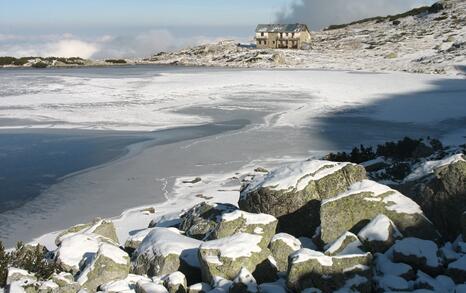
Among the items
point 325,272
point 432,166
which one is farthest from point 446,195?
point 325,272

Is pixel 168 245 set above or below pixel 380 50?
below

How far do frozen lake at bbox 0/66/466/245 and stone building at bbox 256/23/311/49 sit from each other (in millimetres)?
51768

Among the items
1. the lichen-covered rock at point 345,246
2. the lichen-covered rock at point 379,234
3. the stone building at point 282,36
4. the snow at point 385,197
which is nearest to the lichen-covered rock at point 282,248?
the lichen-covered rock at point 345,246

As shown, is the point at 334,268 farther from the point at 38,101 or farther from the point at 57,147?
the point at 38,101

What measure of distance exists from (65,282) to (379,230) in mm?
4267

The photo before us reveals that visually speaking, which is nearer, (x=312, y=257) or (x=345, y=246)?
(x=312, y=257)

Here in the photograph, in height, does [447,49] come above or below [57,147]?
above

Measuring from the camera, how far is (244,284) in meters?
6.30

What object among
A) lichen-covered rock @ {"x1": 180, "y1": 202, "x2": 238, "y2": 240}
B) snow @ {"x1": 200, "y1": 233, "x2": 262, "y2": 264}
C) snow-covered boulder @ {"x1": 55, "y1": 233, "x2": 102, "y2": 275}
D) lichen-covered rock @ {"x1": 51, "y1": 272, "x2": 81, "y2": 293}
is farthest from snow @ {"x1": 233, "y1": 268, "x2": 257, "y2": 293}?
snow-covered boulder @ {"x1": 55, "y1": 233, "x2": 102, "y2": 275}

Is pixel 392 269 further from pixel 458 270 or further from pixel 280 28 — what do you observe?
pixel 280 28

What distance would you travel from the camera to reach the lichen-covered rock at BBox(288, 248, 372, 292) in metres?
6.21

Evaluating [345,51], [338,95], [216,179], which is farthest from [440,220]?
[345,51]

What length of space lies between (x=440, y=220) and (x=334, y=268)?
104 inches

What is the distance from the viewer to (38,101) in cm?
3256
